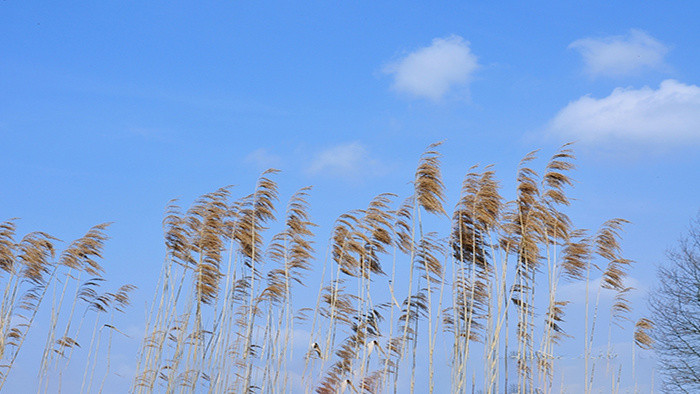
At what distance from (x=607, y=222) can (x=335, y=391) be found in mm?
3981

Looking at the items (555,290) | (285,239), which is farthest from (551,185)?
(285,239)

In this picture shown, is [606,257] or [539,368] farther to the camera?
[606,257]

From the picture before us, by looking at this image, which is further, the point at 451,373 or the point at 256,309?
the point at 256,309

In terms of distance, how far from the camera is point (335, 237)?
24.5 feet

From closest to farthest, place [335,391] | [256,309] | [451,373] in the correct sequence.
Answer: [451,373], [335,391], [256,309]

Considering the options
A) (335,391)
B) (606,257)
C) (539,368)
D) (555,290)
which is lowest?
(335,391)

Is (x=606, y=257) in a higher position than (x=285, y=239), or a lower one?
higher

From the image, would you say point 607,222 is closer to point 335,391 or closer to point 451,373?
point 451,373

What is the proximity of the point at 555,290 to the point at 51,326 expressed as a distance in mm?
6743

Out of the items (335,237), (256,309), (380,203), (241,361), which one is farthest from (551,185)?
(241,361)

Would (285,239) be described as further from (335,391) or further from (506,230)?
(506,230)

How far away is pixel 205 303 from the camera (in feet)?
27.3

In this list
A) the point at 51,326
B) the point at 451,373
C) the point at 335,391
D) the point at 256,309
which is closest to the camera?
the point at 451,373

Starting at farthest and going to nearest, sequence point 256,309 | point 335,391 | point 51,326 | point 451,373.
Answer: point 51,326 → point 256,309 → point 335,391 → point 451,373
